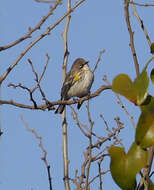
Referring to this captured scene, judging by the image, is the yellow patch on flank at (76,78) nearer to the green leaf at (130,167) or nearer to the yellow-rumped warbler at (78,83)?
the yellow-rumped warbler at (78,83)

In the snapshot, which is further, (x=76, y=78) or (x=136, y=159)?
(x=76, y=78)

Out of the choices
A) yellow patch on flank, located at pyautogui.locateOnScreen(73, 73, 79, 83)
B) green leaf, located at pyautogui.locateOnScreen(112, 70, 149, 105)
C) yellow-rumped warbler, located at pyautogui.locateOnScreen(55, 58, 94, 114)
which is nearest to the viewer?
green leaf, located at pyautogui.locateOnScreen(112, 70, 149, 105)

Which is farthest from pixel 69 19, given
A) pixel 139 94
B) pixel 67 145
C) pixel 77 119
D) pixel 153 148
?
pixel 139 94

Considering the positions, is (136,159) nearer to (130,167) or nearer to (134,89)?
(130,167)

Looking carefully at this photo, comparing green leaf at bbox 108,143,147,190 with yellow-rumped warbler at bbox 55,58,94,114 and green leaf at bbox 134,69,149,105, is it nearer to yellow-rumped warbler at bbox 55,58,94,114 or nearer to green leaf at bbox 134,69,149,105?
green leaf at bbox 134,69,149,105

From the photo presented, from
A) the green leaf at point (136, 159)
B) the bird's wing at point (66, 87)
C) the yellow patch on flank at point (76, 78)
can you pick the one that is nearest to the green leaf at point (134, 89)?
the green leaf at point (136, 159)

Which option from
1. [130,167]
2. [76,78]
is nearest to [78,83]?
[76,78]

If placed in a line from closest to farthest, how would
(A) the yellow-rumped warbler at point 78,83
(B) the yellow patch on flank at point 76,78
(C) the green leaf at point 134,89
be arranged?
(C) the green leaf at point 134,89, (A) the yellow-rumped warbler at point 78,83, (B) the yellow patch on flank at point 76,78

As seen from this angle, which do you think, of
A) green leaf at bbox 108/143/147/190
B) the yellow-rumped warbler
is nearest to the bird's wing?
the yellow-rumped warbler

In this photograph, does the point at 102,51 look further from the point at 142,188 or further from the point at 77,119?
the point at 142,188

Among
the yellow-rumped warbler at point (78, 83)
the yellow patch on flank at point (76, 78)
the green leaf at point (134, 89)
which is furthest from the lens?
the yellow patch on flank at point (76, 78)

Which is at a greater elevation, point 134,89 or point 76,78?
point 76,78

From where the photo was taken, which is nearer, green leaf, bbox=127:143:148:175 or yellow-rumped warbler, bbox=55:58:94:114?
green leaf, bbox=127:143:148:175

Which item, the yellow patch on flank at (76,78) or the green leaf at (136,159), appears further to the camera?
the yellow patch on flank at (76,78)
